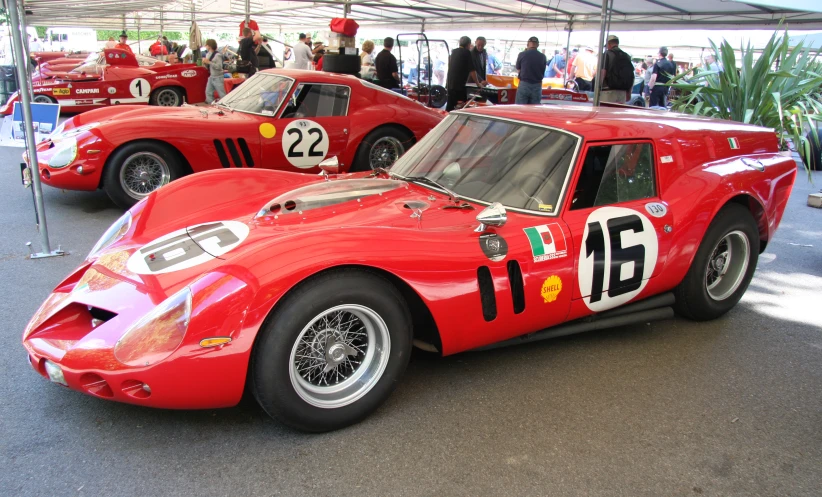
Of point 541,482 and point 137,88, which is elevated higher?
point 137,88

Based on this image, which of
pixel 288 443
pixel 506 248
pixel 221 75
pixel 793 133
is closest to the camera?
pixel 288 443

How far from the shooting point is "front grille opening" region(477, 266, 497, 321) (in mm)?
2785

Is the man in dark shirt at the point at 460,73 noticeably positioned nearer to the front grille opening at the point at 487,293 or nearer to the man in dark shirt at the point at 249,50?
the man in dark shirt at the point at 249,50

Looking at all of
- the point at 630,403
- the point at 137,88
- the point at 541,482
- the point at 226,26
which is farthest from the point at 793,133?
the point at 226,26

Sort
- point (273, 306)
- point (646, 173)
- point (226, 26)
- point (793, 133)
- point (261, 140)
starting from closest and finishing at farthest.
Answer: point (273, 306) < point (646, 173) < point (793, 133) < point (261, 140) < point (226, 26)

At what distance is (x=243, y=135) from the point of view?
618cm

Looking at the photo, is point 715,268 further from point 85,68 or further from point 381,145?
point 85,68

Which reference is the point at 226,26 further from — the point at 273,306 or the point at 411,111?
the point at 273,306

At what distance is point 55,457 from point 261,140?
433 centimetres

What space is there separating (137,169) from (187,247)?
3503mm

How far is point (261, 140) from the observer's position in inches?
247

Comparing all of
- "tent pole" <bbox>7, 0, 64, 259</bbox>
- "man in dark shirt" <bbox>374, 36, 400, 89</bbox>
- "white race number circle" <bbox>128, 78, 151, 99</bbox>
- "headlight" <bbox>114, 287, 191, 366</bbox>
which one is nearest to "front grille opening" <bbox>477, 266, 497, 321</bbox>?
"headlight" <bbox>114, 287, 191, 366</bbox>

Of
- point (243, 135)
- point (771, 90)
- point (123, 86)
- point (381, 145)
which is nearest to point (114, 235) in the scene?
point (243, 135)

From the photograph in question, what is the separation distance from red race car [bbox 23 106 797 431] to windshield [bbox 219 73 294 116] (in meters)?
2.90
